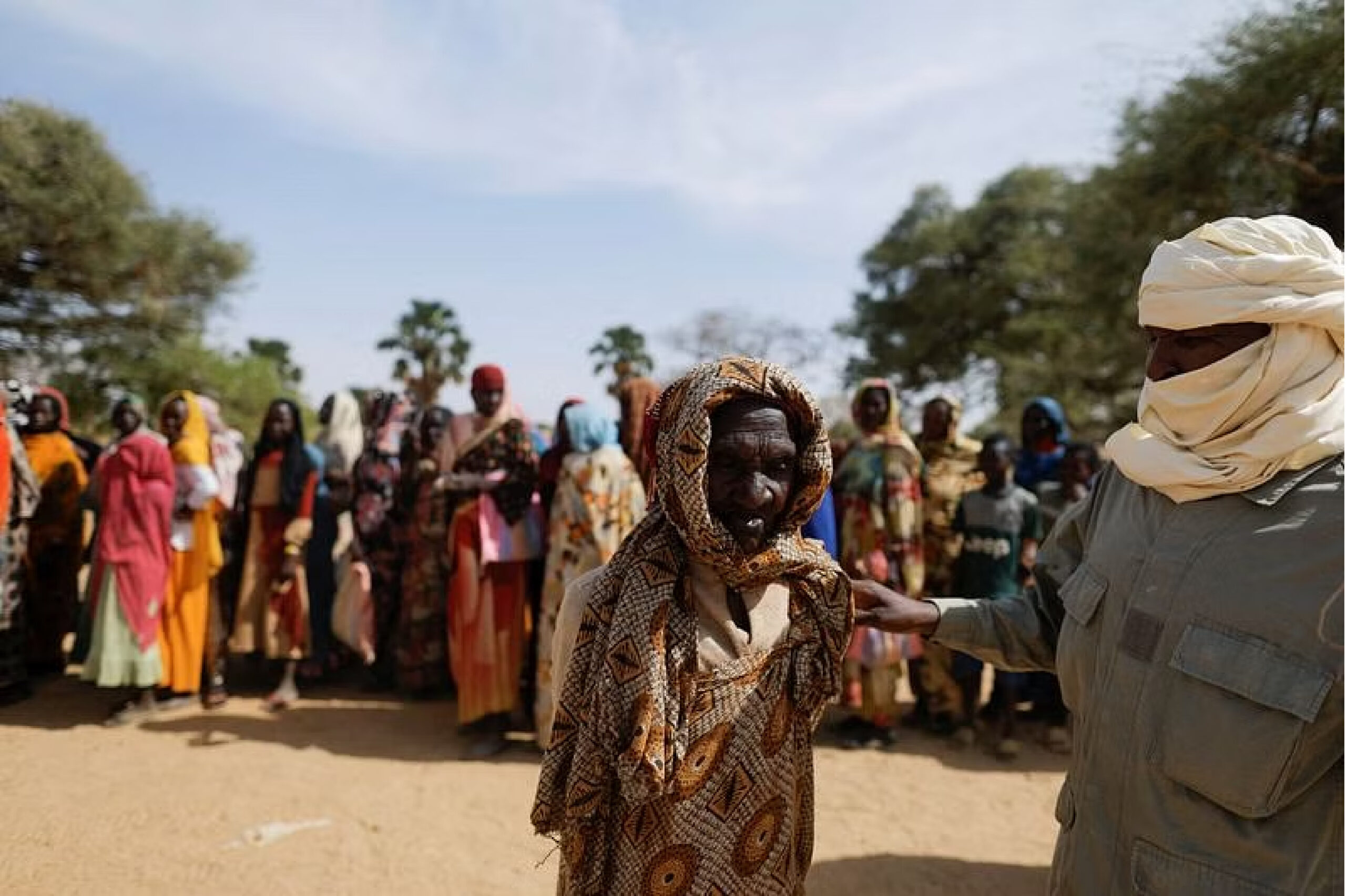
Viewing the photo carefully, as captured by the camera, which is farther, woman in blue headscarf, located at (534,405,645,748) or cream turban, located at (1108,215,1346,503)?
woman in blue headscarf, located at (534,405,645,748)

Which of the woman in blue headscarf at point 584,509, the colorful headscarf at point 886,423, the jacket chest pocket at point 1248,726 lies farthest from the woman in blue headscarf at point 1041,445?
the jacket chest pocket at point 1248,726

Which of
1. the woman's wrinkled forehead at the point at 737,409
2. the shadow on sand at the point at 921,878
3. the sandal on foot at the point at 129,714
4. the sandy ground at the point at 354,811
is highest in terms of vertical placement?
the woman's wrinkled forehead at the point at 737,409

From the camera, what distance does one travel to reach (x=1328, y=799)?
58.6 inches

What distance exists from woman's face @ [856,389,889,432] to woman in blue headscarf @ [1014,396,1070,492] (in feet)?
4.05

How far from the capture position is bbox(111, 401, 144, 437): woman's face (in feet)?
18.6

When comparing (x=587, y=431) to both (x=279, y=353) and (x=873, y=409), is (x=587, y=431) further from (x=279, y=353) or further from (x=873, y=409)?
(x=279, y=353)

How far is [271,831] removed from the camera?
4238 mm

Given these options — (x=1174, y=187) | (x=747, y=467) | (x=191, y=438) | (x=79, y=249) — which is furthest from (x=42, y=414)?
(x=1174, y=187)

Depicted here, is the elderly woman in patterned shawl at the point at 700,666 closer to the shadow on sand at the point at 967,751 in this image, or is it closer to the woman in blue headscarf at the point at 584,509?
the woman in blue headscarf at the point at 584,509

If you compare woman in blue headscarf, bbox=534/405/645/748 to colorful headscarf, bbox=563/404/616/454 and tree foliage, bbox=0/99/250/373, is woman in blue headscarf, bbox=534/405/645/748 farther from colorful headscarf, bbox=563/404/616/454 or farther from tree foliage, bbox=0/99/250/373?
tree foliage, bbox=0/99/250/373

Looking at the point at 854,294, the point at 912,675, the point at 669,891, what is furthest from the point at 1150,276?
the point at 854,294

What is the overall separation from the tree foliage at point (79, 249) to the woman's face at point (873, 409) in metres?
15.1

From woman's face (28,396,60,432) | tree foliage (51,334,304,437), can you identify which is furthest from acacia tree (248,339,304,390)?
woman's face (28,396,60,432)

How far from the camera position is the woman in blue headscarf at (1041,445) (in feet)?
20.2
